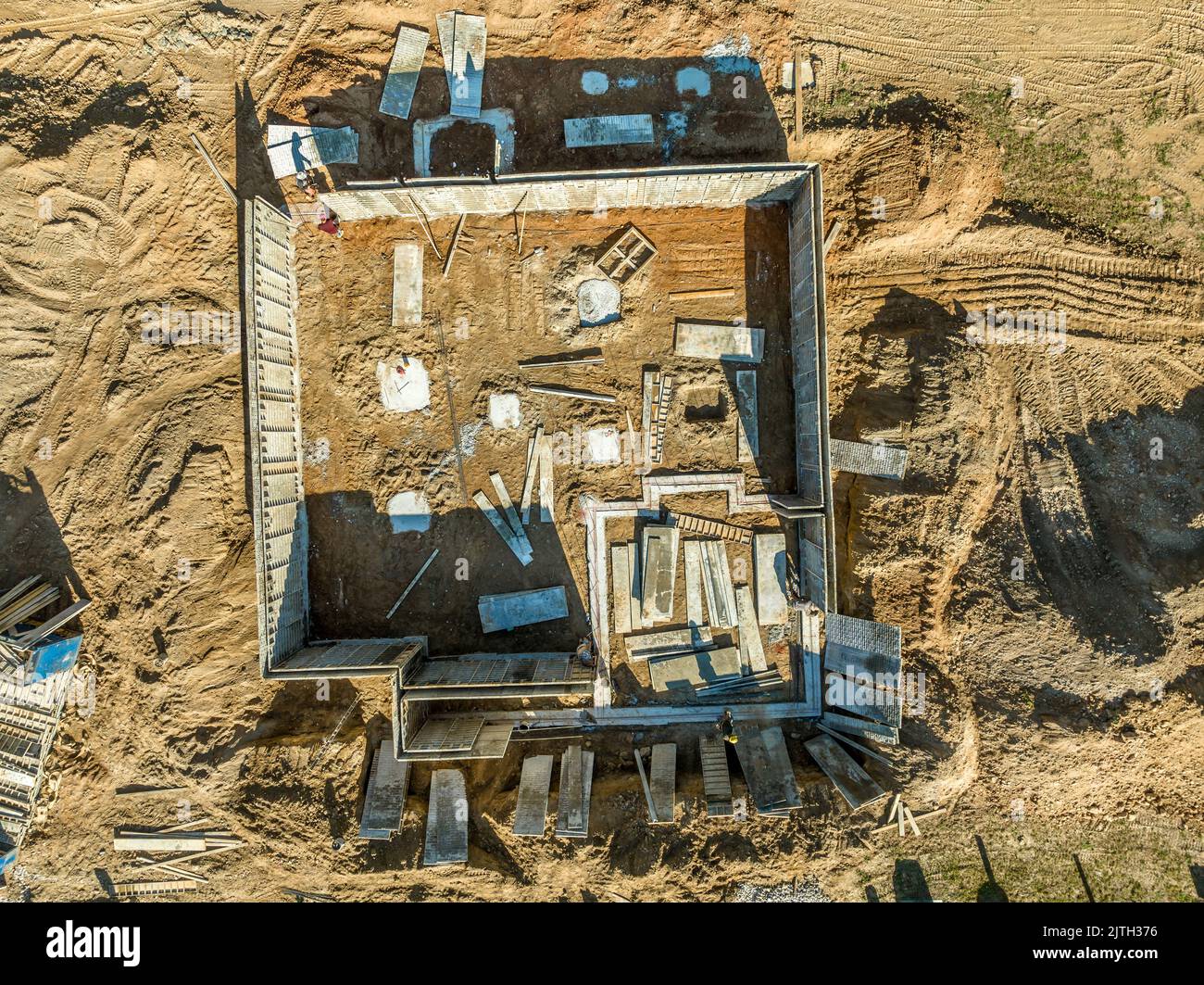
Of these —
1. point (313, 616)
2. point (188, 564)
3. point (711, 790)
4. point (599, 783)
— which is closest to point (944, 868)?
point (711, 790)

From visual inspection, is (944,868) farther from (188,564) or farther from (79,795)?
(79,795)

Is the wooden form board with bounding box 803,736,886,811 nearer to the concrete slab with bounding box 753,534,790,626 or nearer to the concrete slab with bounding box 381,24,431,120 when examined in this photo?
the concrete slab with bounding box 753,534,790,626

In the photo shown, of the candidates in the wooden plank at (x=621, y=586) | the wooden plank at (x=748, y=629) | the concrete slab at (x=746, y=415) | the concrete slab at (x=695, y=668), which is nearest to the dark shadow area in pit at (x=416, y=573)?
the wooden plank at (x=621, y=586)

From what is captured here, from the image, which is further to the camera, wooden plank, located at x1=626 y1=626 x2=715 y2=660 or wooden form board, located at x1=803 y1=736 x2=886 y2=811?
wooden plank, located at x1=626 y1=626 x2=715 y2=660

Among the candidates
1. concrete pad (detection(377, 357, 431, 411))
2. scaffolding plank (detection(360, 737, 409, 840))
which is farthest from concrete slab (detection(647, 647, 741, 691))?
concrete pad (detection(377, 357, 431, 411))

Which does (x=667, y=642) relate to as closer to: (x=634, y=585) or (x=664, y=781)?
(x=634, y=585)

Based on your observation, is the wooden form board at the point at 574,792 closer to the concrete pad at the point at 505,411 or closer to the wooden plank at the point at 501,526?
the wooden plank at the point at 501,526
